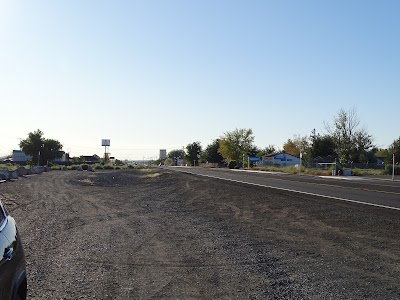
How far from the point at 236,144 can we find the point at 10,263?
139 m

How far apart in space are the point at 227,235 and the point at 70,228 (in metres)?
4.23

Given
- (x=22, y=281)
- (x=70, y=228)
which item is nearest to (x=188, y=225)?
(x=70, y=228)

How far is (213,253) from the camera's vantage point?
29.8 feet

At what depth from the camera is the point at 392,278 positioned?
702 centimetres

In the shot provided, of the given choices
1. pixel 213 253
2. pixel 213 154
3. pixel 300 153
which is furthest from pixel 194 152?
pixel 213 253

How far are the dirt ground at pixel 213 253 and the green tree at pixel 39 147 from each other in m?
95.9

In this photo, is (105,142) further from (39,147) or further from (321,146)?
(321,146)

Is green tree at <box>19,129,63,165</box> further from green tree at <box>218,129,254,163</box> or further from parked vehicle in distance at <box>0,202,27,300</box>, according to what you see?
parked vehicle in distance at <box>0,202,27,300</box>

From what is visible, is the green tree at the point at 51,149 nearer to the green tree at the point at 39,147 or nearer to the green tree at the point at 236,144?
the green tree at the point at 39,147

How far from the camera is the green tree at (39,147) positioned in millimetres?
107250

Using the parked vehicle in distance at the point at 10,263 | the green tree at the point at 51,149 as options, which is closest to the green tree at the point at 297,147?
the green tree at the point at 51,149

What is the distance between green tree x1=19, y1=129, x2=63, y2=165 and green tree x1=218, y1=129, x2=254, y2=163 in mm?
51074

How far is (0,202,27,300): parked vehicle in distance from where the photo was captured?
3768mm

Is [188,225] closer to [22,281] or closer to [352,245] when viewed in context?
[352,245]
